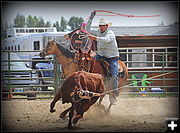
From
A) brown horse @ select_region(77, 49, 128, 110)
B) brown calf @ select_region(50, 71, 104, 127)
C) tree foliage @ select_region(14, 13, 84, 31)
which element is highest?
tree foliage @ select_region(14, 13, 84, 31)

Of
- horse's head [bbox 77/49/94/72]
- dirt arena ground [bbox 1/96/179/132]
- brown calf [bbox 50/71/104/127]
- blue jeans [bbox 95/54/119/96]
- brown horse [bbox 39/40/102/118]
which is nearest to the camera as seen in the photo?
brown calf [bbox 50/71/104/127]

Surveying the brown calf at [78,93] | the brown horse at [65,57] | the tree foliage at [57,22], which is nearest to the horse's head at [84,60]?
the brown calf at [78,93]

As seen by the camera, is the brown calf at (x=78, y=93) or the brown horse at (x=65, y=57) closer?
the brown calf at (x=78, y=93)

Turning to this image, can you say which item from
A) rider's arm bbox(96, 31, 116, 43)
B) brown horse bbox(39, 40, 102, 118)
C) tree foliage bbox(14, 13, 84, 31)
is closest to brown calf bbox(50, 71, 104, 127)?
rider's arm bbox(96, 31, 116, 43)

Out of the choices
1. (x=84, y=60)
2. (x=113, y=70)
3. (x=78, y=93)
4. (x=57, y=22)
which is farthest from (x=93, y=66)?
(x=57, y=22)

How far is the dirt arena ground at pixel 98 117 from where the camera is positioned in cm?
614

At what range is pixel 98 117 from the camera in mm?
7211

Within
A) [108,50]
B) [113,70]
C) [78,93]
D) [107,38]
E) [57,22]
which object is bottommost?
[78,93]

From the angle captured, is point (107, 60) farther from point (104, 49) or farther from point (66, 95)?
point (66, 95)

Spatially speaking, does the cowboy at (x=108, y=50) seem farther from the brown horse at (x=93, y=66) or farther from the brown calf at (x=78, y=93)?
the brown calf at (x=78, y=93)

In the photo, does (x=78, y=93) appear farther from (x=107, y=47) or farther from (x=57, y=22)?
(x=57, y=22)

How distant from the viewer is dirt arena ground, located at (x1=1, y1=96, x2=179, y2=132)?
6.14 meters

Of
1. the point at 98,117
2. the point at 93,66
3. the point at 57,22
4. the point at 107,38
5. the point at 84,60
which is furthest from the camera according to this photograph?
the point at 57,22

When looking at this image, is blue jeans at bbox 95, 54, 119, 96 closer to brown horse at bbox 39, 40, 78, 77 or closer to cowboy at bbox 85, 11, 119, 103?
cowboy at bbox 85, 11, 119, 103
